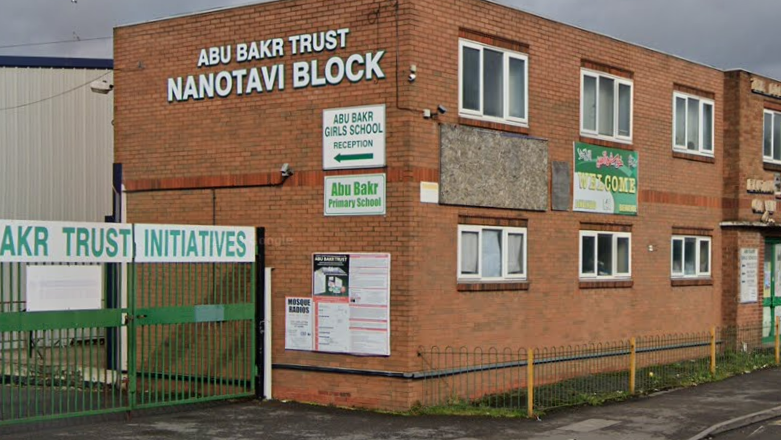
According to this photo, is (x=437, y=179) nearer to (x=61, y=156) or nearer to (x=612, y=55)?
(x=612, y=55)

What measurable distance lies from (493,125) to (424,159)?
1.84 meters

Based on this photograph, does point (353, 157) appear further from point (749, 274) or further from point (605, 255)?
point (749, 274)

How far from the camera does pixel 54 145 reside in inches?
1027

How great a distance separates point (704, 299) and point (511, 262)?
7.08m

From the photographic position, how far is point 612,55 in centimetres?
1958

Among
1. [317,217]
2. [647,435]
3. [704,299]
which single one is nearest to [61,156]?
[317,217]

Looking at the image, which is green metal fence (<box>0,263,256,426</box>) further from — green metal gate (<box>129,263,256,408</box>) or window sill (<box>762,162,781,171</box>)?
window sill (<box>762,162,781,171</box>)

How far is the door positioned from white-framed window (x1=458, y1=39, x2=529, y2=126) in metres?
9.94

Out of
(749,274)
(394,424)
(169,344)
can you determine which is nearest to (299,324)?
(169,344)

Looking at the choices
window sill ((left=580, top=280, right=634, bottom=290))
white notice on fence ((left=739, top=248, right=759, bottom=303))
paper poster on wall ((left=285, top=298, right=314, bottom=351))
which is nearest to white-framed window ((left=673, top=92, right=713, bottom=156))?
white notice on fence ((left=739, top=248, right=759, bottom=303))

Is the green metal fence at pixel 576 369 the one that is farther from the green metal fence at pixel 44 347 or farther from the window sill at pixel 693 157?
the green metal fence at pixel 44 347

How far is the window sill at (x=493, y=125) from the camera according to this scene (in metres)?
16.0

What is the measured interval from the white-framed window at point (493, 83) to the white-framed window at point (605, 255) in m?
3.07

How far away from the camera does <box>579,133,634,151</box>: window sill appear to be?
18781mm
